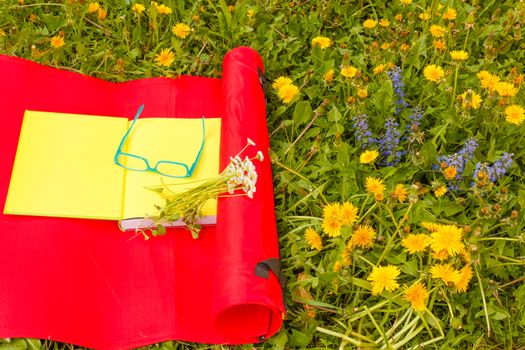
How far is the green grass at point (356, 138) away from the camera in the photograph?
1524 millimetres

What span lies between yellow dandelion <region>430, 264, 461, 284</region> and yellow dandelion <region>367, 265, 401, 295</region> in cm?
10

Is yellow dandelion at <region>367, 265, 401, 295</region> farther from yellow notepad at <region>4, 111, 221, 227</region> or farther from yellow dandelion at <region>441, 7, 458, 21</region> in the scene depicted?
yellow dandelion at <region>441, 7, 458, 21</region>

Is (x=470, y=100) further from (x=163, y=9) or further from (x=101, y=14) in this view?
(x=101, y=14)

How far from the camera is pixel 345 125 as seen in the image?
1.89m

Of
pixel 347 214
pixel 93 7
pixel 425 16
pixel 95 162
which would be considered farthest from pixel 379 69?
pixel 93 7

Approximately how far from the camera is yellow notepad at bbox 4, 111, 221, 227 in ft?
5.50

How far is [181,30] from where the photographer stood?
2.11 meters

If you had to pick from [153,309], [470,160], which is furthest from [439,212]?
[153,309]

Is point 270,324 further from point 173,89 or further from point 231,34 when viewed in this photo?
point 231,34

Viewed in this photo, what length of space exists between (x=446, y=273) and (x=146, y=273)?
34.3 inches

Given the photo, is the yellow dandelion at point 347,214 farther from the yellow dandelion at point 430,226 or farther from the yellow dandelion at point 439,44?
the yellow dandelion at point 439,44

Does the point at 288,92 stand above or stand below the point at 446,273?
above

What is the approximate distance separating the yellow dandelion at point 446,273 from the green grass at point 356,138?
0.03 metres

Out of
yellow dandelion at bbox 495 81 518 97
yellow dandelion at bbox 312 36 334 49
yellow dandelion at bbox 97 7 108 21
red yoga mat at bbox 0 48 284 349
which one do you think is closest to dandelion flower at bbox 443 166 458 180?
yellow dandelion at bbox 495 81 518 97
